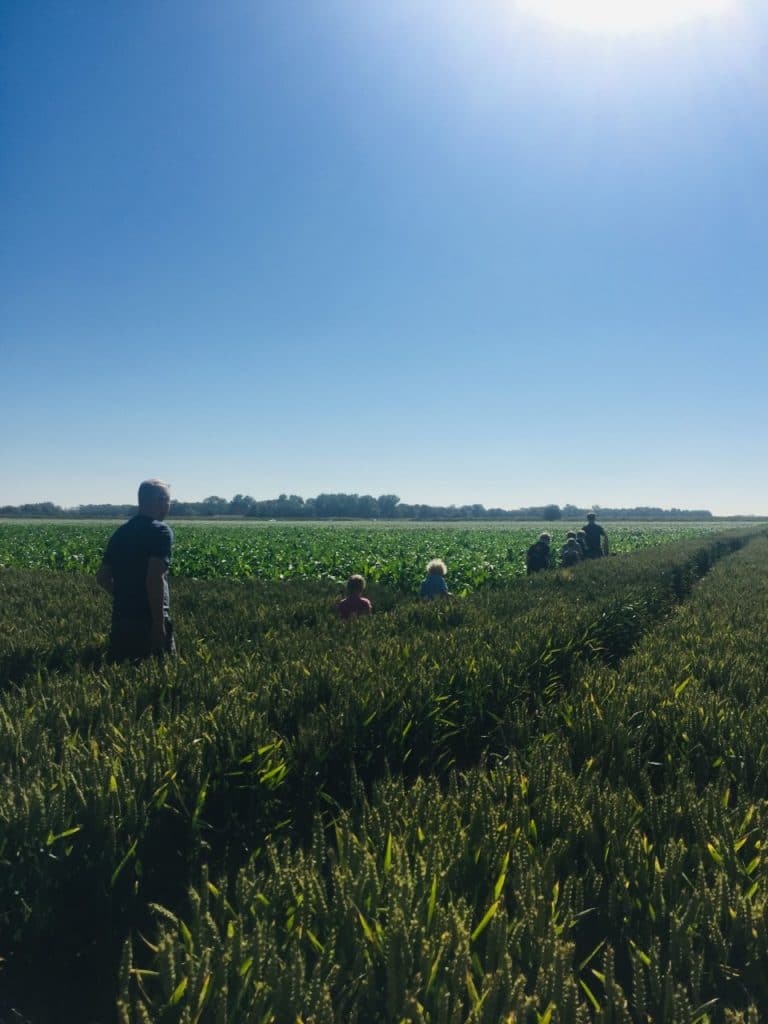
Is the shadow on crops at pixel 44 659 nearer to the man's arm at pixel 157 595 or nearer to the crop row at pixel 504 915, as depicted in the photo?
the man's arm at pixel 157 595

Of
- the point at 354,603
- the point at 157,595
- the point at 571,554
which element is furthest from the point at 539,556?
the point at 157,595

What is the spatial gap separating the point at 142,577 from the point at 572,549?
15491mm

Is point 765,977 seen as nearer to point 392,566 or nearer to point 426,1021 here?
point 426,1021

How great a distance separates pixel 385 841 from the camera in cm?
266

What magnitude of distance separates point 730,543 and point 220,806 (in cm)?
4329

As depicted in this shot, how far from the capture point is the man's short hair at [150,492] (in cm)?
558

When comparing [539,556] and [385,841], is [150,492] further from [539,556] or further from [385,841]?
[539,556]

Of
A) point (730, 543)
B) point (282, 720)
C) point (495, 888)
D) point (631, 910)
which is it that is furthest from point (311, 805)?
point (730, 543)

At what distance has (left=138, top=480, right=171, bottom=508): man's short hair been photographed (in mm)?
5578

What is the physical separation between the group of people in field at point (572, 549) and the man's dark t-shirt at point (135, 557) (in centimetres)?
1195

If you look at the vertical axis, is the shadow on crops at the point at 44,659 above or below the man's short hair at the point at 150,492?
below

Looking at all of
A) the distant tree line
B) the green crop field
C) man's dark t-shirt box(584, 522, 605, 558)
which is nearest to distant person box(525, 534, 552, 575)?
man's dark t-shirt box(584, 522, 605, 558)

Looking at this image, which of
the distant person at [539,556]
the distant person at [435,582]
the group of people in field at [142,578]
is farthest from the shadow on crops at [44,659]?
the distant person at [539,556]

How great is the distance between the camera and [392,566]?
70.8 ft
